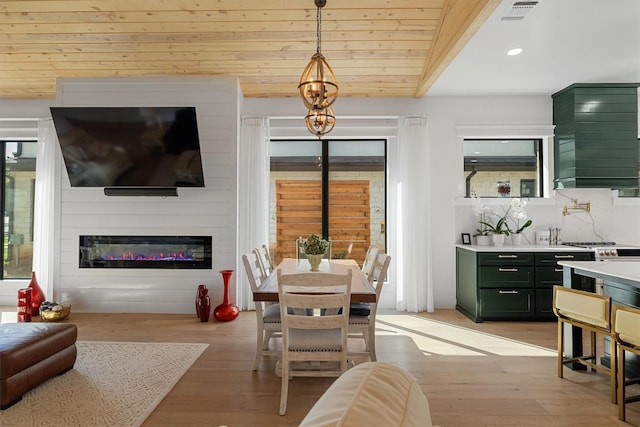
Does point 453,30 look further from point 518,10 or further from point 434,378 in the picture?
point 434,378

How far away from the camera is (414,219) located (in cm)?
464

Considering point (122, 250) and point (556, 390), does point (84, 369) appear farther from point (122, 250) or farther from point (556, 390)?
point (556, 390)

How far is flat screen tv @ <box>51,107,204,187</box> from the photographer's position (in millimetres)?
Result: 4070

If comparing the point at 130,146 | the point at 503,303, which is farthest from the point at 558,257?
the point at 130,146

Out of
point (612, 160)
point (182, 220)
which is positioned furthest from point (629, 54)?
point (182, 220)

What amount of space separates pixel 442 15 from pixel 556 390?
334 cm

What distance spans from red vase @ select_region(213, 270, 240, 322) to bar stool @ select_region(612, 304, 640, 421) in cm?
350

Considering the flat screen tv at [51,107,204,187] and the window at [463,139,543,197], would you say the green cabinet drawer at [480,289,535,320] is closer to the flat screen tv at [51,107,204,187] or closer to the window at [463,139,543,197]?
the window at [463,139,543,197]

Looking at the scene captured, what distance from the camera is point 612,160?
431 cm

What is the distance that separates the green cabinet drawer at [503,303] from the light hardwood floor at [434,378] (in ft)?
0.41

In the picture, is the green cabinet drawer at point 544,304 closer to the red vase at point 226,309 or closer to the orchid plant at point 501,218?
the orchid plant at point 501,218

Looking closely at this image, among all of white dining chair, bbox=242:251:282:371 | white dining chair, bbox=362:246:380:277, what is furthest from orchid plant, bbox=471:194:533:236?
white dining chair, bbox=242:251:282:371

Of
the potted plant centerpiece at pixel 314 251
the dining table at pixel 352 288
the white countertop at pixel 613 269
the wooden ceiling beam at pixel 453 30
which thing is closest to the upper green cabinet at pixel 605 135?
the wooden ceiling beam at pixel 453 30

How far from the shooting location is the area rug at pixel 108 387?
2.18 meters
